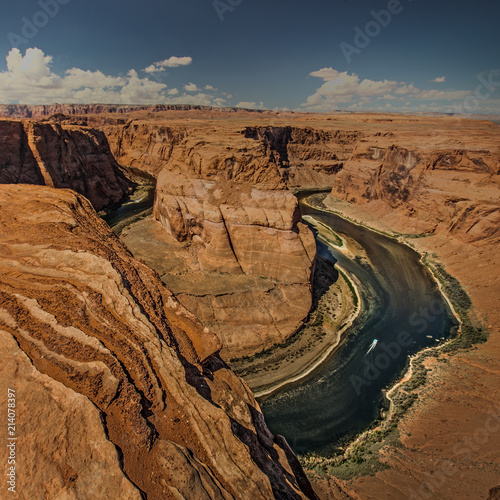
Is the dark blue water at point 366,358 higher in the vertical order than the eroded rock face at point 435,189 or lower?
lower

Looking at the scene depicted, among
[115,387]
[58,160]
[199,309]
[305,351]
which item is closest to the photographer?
[115,387]

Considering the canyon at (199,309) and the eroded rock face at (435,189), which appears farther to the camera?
the eroded rock face at (435,189)

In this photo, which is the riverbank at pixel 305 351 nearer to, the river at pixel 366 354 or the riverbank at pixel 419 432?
the river at pixel 366 354

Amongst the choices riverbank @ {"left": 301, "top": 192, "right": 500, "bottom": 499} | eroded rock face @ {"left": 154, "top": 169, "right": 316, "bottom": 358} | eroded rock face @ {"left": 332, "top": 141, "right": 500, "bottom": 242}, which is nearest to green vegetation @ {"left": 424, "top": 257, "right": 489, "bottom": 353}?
riverbank @ {"left": 301, "top": 192, "right": 500, "bottom": 499}

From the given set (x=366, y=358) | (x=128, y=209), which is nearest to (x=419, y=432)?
(x=366, y=358)

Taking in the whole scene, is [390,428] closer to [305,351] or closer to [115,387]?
[305,351]

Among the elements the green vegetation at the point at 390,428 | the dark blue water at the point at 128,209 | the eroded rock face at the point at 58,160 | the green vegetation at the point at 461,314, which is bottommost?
the green vegetation at the point at 390,428

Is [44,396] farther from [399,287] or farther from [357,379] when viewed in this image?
[399,287]

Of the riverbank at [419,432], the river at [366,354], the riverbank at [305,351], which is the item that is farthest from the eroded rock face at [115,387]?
the riverbank at [305,351]
